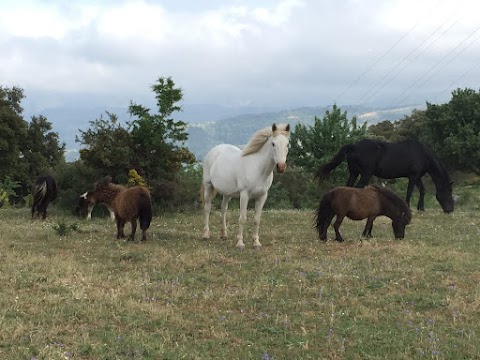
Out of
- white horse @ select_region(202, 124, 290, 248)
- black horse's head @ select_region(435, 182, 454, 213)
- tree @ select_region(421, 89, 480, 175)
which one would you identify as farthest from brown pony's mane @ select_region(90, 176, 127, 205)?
tree @ select_region(421, 89, 480, 175)

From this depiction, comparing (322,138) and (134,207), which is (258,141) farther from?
(322,138)

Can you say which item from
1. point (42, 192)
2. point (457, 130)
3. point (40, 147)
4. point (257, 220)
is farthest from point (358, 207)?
point (40, 147)

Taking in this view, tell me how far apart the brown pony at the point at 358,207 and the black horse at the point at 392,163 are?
5931 mm

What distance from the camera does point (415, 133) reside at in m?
63.9

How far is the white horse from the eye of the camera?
11805mm

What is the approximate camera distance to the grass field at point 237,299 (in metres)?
5.73

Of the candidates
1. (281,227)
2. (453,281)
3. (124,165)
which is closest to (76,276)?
(453,281)

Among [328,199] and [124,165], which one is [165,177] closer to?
[124,165]

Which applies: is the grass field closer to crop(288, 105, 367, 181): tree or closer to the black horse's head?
the black horse's head

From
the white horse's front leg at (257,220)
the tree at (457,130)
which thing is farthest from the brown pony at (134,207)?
the tree at (457,130)

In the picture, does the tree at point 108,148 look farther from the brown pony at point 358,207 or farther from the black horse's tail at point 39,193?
the brown pony at point 358,207

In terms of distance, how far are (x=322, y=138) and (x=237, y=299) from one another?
123ft

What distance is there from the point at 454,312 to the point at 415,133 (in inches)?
2412

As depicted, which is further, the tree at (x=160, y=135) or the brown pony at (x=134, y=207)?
the tree at (x=160, y=135)
